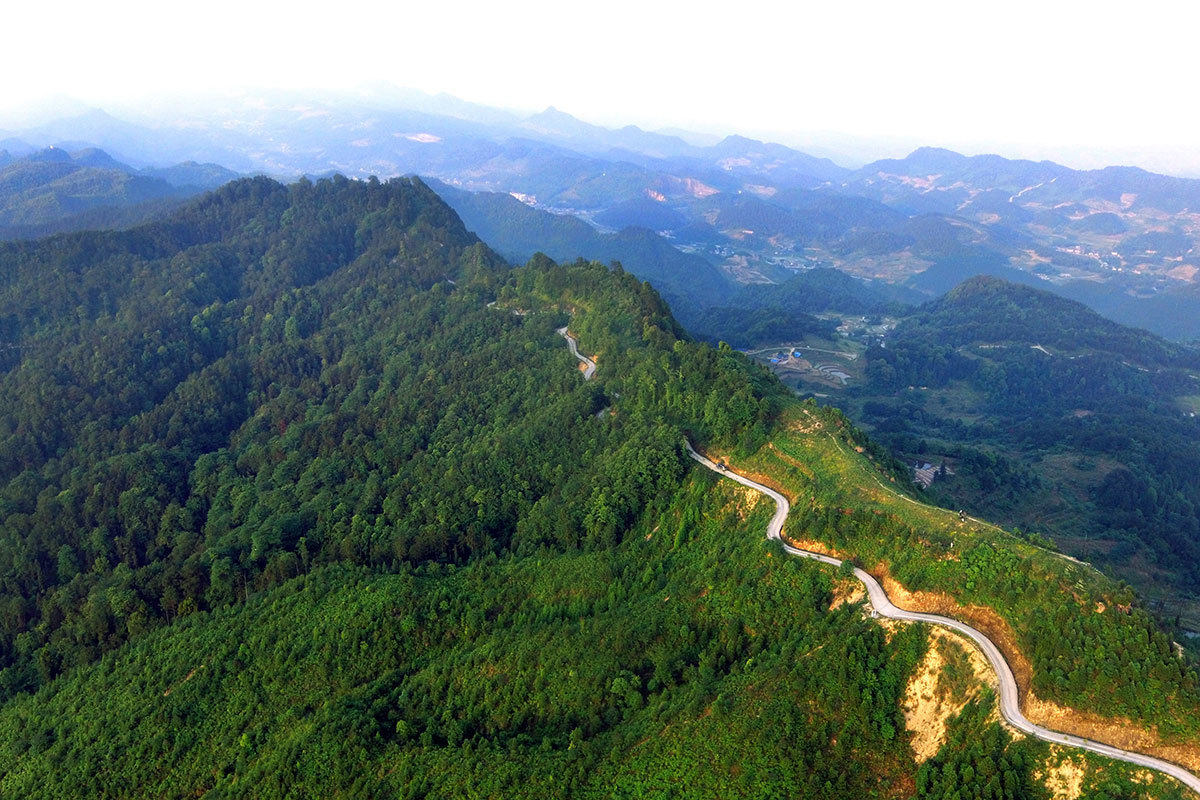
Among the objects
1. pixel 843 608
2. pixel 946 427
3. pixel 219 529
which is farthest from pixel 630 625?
pixel 946 427

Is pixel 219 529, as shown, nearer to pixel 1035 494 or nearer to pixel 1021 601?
pixel 1021 601

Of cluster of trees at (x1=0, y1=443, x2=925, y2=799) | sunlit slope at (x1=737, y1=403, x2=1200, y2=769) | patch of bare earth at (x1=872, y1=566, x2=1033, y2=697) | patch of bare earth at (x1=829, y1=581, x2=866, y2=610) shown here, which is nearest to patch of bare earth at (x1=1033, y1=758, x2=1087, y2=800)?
sunlit slope at (x1=737, y1=403, x2=1200, y2=769)

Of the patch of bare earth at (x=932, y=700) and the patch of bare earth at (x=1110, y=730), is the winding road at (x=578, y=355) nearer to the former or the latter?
the patch of bare earth at (x=932, y=700)

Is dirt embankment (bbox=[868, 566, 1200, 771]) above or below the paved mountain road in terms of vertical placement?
above

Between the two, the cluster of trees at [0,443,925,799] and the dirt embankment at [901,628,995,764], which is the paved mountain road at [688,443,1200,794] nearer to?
the dirt embankment at [901,628,995,764]

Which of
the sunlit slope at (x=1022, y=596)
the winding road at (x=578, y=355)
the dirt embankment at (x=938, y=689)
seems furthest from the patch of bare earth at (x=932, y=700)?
the winding road at (x=578, y=355)

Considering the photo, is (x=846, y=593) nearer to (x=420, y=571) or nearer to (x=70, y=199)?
(x=420, y=571)
